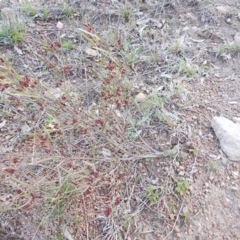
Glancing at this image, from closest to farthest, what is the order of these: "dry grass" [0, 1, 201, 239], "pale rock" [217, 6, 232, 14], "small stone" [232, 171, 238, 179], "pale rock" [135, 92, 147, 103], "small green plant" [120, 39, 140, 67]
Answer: "dry grass" [0, 1, 201, 239] < "small stone" [232, 171, 238, 179] < "pale rock" [135, 92, 147, 103] < "small green plant" [120, 39, 140, 67] < "pale rock" [217, 6, 232, 14]

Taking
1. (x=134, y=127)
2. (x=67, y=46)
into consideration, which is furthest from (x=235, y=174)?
(x=67, y=46)

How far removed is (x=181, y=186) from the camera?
1.50 m

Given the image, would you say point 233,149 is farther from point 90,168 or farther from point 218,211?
point 90,168

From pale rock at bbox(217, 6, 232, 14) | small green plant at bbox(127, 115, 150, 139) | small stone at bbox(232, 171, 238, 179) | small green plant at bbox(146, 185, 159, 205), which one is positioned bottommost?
small green plant at bbox(146, 185, 159, 205)

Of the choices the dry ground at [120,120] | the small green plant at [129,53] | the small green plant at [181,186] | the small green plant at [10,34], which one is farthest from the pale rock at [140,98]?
the small green plant at [10,34]

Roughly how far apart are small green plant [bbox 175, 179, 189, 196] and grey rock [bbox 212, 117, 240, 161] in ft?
0.75

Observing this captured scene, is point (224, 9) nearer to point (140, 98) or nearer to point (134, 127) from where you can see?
point (140, 98)

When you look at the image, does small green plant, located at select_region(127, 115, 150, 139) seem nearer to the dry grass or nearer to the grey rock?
the dry grass

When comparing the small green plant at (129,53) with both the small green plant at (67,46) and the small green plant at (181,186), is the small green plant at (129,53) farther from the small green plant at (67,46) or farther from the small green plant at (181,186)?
the small green plant at (181,186)

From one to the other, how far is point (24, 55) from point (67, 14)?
0.37 m

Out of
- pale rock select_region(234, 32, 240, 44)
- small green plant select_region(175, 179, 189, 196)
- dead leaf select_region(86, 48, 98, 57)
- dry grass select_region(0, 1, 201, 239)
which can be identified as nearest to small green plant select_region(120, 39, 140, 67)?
dry grass select_region(0, 1, 201, 239)

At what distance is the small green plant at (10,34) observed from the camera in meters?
1.98

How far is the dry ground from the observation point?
4.69 feet

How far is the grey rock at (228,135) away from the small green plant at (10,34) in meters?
1.09
